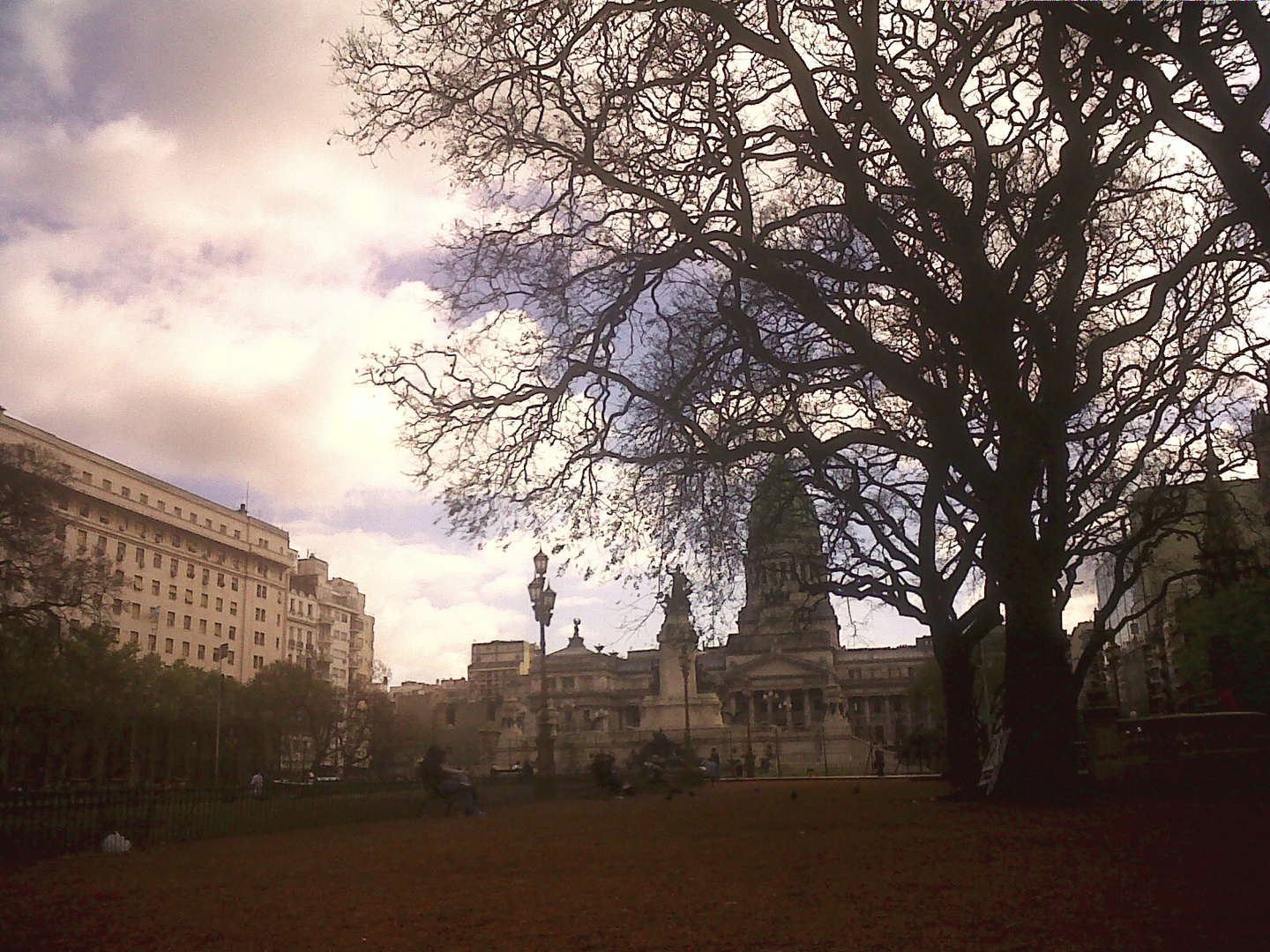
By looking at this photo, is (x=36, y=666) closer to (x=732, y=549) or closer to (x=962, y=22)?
(x=732, y=549)

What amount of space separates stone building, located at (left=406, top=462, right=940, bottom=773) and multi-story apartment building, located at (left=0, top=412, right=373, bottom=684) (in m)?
17.9

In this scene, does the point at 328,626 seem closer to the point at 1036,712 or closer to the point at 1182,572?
the point at 1182,572

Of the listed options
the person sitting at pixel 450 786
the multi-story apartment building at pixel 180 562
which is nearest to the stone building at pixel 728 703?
the multi-story apartment building at pixel 180 562

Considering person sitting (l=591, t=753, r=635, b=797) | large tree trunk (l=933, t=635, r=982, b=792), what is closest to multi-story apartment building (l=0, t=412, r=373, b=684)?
person sitting (l=591, t=753, r=635, b=797)

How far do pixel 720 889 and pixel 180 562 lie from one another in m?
82.9

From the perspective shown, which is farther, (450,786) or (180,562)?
(180,562)

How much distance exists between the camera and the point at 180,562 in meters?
82.1

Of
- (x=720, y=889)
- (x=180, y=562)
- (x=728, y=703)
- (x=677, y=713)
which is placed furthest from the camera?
(x=728, y=703)

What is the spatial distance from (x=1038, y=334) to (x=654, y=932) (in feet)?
37.1

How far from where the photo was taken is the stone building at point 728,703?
72250 mm

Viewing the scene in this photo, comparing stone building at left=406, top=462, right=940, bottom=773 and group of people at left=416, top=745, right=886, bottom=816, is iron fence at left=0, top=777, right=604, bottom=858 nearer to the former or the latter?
group of people at left=416, top=745, right=886, bottom=816

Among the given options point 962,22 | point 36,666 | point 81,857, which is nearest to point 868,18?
point 962,22

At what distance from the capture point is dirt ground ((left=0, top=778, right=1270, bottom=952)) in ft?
18.8

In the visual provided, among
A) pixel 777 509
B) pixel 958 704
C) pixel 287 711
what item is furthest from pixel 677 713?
pixel 777 509
